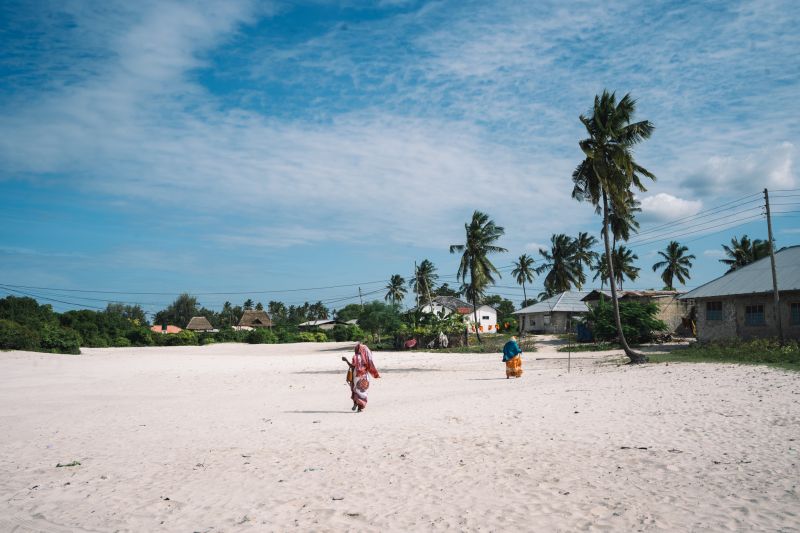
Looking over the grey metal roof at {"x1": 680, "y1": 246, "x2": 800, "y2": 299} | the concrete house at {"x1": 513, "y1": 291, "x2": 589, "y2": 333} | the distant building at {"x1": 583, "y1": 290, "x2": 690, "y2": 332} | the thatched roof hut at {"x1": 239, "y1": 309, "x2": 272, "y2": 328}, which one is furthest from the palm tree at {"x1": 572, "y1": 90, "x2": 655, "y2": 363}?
the thatched roof hut at {"x1": 239, "y1": 309, "x2": 272, "y2": 328}

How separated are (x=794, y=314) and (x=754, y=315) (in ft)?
6.08

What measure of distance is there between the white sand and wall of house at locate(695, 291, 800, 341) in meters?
12.4

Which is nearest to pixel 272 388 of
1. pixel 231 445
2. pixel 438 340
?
pixel 231 445

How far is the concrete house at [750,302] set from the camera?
2478 cm

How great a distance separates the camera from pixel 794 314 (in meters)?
24.6

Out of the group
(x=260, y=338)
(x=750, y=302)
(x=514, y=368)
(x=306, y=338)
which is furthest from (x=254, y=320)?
(x=514, y=368)

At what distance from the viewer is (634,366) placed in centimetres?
1983

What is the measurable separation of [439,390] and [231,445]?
8058 millimetres

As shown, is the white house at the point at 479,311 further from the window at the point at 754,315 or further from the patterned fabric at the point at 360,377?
the patterned fabric at the point at 360,377

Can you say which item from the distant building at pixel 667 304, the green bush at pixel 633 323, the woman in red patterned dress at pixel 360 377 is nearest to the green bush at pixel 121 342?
the green bush at pixel 633 323

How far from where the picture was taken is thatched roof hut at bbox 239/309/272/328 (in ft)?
280

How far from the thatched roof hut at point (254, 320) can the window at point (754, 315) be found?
227 feet

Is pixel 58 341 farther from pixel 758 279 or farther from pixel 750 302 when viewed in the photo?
pixel 758 279

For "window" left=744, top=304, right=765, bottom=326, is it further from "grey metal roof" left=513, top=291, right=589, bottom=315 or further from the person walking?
"grey metal roof" left=513, top=291, right=589, bottom=315
